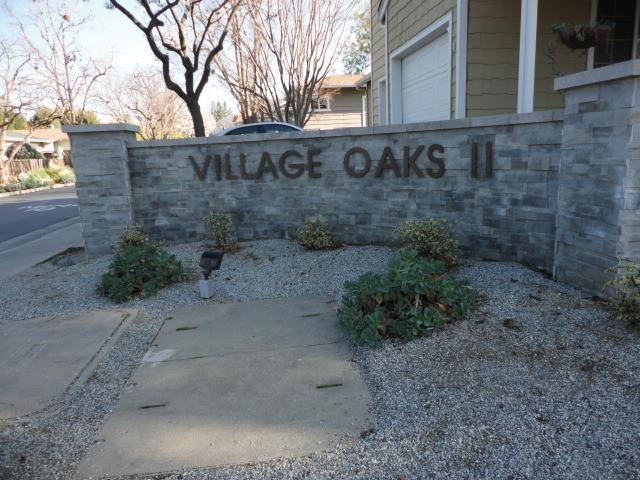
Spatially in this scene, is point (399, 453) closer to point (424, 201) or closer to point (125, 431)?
point (125, 431)

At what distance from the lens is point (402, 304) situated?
4027mm

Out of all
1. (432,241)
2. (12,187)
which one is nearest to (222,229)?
(432,241)

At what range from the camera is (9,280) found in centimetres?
693

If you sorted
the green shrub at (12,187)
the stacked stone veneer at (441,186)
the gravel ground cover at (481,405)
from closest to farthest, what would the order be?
the gravel ground cover at (481,405)
the stacked stone veneer at (441,186)
the green shrub at (12,187)

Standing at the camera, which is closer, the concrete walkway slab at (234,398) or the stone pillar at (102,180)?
the concrete walkway slab at (234,398)

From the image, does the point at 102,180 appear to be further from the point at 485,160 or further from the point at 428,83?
the point at 428,83

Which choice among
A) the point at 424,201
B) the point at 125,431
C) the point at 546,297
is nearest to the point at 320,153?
the point at 424,201

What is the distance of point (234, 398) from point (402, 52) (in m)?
8.60

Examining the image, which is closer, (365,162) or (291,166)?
(365,162)

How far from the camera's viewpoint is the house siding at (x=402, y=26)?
7.90 meters

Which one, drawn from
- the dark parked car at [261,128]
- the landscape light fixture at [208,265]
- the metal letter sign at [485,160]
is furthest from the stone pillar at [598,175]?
the dark parked car at [261,128]

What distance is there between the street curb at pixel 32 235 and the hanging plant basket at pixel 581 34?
10.2 m

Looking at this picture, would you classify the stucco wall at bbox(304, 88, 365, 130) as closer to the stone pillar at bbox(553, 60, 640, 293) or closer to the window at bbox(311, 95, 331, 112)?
the window at bbox(311, 95, 331, 112)

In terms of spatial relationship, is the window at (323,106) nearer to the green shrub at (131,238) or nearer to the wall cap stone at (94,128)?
the wall cap stone at (94,128)
